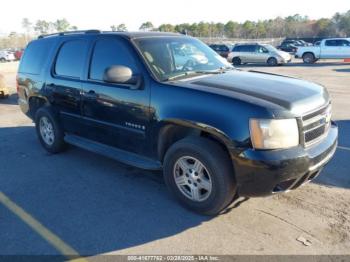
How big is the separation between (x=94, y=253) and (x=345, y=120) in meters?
6.74

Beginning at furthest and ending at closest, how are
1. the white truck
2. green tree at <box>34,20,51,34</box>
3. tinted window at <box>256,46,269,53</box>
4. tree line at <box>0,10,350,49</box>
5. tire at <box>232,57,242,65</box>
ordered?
green tree at <box>34,20,51,34</box> → tree line at <box>0,10,350,49</box> → tire at <box>232,57,242,65</box> → tinted window at <box>256,46,269,53</box> → the white truck

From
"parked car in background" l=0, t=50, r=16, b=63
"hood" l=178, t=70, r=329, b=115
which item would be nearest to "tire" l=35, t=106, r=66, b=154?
"hood" l=178, t=70, r=329, b=115

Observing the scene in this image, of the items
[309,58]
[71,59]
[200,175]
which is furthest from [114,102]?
[309,58]

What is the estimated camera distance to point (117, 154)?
4.75m

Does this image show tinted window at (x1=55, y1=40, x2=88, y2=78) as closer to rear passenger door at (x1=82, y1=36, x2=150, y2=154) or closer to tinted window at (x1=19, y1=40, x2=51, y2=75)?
rear passenger door at (x1=82, y1=36, x2=150, y2=154)

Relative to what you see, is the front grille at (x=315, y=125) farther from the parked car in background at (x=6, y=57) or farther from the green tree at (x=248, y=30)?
the green tree at (x=248, y=30)

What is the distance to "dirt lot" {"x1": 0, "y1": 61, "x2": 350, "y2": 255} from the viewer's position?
A: 338 centimetres

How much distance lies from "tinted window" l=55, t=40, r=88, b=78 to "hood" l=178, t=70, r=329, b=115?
1893mm

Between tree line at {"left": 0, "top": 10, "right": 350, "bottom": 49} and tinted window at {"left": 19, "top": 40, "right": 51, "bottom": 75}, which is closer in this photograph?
tinted window at {"left": 19, "top": 40, "right": 51, "bottom": 75}

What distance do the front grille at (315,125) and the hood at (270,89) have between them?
69mm

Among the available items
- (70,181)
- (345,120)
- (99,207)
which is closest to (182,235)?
(99,207)

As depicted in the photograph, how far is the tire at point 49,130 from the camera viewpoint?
5852mm

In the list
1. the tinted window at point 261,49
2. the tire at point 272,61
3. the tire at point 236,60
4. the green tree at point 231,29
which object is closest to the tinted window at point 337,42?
the tire at point 272,61

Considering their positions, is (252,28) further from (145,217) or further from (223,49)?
(145,217)
